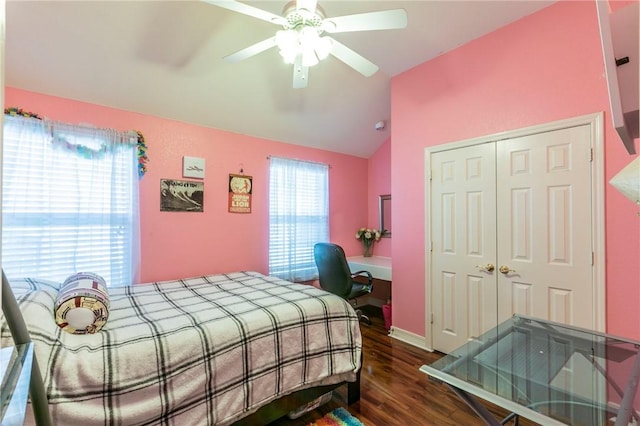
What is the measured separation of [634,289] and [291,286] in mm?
2287

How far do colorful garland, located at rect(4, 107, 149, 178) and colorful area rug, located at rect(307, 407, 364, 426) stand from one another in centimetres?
254

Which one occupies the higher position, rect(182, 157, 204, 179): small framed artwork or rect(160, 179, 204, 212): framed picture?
rect(182, 157, 204, 179): small framed artwork

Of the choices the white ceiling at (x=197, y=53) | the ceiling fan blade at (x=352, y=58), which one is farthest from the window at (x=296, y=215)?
the ceiling fan blade at (x=352, y=58)

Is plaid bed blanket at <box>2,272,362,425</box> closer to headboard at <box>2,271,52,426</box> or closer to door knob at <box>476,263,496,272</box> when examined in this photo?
headboard at <box>2,271,52,426</box>

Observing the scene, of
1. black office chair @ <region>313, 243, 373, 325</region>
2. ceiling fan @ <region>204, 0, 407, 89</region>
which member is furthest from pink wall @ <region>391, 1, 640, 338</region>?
ceiling fan @ <region>204, 0, 407, 89</region>

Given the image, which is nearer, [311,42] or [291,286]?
[311,42]

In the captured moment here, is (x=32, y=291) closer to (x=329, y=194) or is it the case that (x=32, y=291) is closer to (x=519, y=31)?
(x=329, y=194)

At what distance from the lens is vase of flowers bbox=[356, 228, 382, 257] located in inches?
170

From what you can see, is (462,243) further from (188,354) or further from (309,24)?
(188,354)

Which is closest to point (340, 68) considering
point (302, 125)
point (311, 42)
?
point (302, 125)

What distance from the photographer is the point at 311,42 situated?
1.60 metres

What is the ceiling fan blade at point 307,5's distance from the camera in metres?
1.48

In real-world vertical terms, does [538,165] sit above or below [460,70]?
below

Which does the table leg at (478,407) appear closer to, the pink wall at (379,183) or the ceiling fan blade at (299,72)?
the ceiling fan blade at (299,72)
